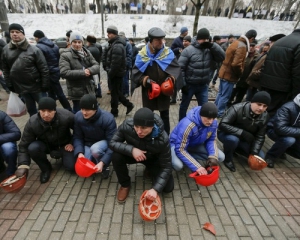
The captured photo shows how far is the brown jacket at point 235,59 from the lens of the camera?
13.0 ft

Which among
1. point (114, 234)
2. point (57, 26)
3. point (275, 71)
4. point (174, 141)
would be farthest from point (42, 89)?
point (57, 26)

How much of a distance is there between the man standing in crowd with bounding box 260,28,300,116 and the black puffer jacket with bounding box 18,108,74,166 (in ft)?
10.9

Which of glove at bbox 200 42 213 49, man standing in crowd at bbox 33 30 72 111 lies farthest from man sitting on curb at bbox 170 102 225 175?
man standing in crowd at bbox 33 30 72 111

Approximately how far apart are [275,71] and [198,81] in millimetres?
1261

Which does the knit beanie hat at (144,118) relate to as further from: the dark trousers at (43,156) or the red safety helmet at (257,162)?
the red safety helmet at (257,162)

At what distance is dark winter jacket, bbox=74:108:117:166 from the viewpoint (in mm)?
2628

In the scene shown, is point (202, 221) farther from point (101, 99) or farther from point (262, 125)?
point (101, 99)

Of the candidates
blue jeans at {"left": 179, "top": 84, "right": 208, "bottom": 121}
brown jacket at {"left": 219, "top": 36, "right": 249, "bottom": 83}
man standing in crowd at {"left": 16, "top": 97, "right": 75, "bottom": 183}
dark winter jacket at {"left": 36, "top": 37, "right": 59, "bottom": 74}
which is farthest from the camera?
dark winter jacket at {"left": 36, "top": 37, "right": 59, "bottom": 74}

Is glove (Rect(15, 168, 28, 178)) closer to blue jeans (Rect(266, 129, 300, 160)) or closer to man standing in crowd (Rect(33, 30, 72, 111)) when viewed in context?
man standing in crowd (Rect(33, 30, 72, 111))

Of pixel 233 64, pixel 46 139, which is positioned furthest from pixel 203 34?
pixel 46 139

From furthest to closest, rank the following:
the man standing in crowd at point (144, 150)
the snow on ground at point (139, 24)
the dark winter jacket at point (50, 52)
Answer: the snow on ground at point (139, 24), the dark winter jacket at point (50, 52), the man standing in crowd at point (144, 150)

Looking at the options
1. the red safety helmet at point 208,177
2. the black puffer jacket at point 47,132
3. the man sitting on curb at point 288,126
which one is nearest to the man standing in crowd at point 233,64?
the man sitting on curb at point 288,126

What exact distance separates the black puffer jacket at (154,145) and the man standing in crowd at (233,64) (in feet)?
8.91

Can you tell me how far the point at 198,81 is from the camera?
12.1 ft
